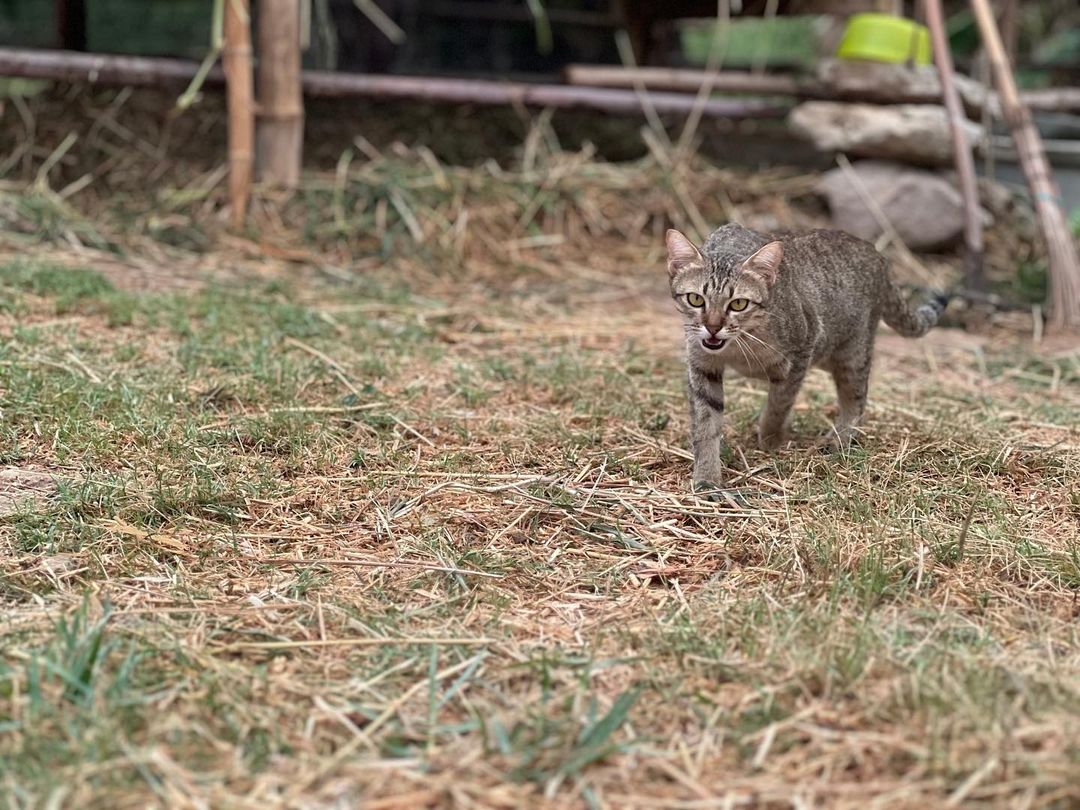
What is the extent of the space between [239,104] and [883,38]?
3.83m

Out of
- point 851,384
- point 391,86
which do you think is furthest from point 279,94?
point 851,384

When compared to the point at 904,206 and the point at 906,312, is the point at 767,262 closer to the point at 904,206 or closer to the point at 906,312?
the point at 906,312

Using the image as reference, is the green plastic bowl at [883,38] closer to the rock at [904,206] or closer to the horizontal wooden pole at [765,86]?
the horizontal wooden pole at [765,86]

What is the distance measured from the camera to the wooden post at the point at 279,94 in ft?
22.9

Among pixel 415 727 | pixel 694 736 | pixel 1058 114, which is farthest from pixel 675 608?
pixel 1058 114

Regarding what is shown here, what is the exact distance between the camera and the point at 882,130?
7.57 metres

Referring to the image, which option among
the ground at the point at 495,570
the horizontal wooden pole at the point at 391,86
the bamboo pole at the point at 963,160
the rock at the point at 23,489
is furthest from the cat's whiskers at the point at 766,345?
the horizontal wooden pole at the point at 391,86

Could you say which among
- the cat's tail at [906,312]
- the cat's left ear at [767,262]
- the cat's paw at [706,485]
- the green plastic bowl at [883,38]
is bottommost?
the cat's paw at [706,485]

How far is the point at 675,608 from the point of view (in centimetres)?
289

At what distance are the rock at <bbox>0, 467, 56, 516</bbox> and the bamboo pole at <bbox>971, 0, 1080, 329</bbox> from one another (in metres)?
5.03

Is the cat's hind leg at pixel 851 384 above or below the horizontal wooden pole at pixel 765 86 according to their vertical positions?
below

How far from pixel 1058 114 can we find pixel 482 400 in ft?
19.3

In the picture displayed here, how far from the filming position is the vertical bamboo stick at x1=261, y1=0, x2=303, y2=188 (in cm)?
698

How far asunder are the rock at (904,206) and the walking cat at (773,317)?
3.16m
